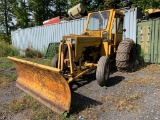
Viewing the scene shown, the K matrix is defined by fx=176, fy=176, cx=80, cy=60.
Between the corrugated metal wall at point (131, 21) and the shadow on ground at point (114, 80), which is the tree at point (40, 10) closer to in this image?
the corrugated metal wall at point (131, 21)

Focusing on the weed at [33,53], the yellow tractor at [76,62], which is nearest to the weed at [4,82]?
the yellow tractor at [76,62]

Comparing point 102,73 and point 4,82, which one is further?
point 4,82

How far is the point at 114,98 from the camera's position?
157 inches

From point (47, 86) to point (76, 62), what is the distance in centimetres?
119

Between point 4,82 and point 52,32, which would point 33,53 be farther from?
point 4,82

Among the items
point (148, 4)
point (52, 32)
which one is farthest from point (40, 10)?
point (148, 4)

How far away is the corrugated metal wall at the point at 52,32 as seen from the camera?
7164 mm

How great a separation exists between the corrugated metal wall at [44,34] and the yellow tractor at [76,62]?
143 inches

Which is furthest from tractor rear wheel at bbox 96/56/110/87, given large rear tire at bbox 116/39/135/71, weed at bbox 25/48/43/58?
weed at bbox 25/48/43/58

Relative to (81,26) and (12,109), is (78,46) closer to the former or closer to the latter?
(12,109)

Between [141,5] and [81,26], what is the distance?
Answer: 20.6 ft

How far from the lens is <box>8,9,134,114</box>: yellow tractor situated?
3.68 meters

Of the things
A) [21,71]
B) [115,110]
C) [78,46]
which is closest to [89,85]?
[78,46]

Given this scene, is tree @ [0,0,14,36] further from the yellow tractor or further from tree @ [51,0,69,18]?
the yellow tractor
